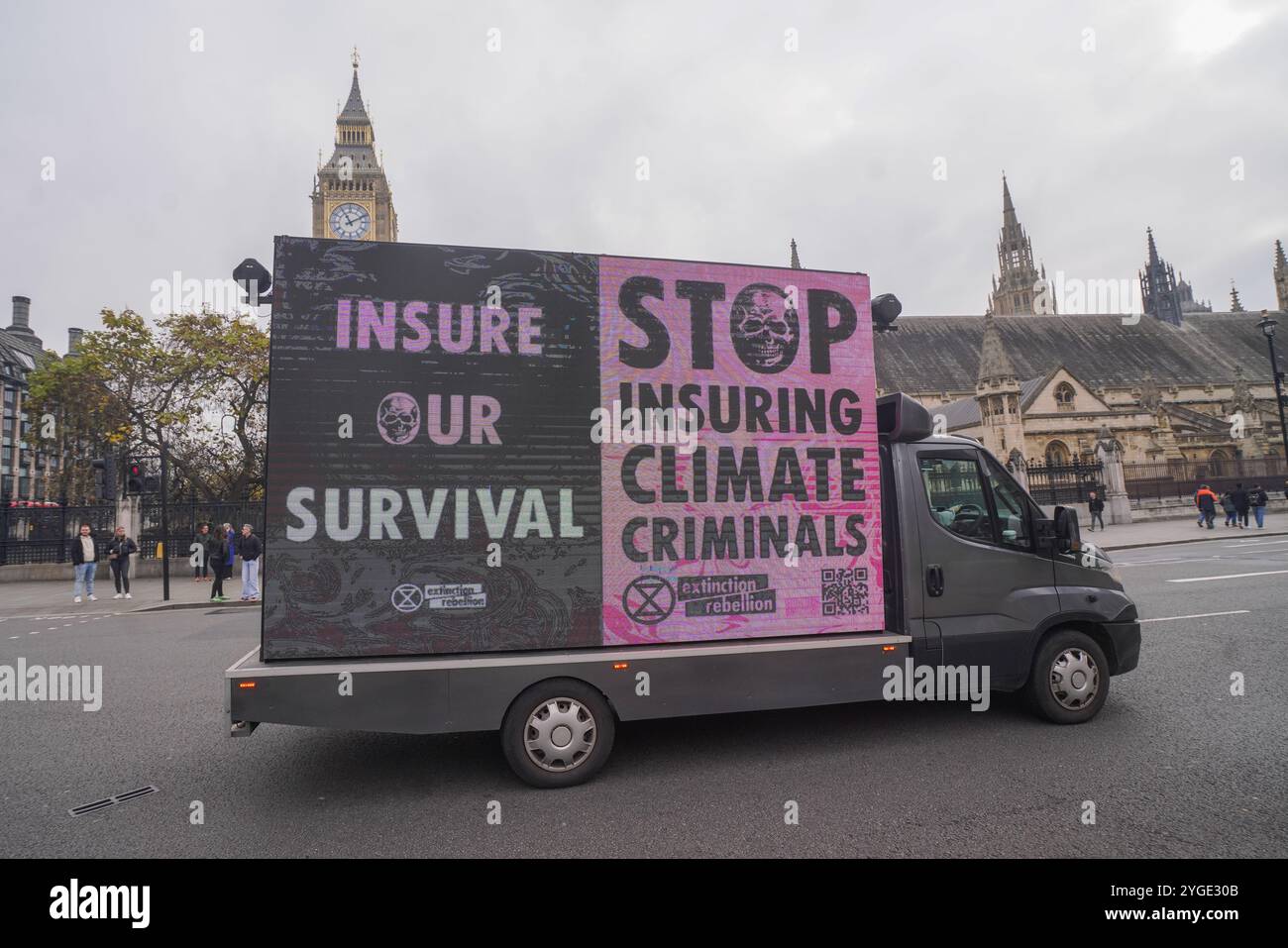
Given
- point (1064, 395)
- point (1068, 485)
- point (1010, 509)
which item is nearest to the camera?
point (1010, 509)

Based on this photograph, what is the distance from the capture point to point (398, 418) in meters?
3.97

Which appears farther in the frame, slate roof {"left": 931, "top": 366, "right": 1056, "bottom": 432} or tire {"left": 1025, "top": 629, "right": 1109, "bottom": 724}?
slate roof {"left": 931, "top": 366, "right": 1056, "bottom": 432}

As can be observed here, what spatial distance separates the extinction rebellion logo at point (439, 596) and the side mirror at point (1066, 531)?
4.34 meters

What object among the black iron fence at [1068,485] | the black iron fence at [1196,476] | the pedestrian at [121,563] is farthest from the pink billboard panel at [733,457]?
the black iron fence at [1196,476]

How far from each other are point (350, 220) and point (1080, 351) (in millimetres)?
74910

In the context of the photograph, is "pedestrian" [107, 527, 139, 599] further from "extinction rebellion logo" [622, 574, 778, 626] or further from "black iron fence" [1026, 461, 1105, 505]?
"black iron fence" [1026, 461, 1105, 505]

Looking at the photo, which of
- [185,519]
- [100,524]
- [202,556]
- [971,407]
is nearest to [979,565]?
[202,556]

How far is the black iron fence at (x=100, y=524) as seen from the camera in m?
21.8

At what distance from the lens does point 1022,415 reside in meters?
42.9

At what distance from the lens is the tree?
2469 cm

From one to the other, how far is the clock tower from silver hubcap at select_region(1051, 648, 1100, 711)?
81777mm

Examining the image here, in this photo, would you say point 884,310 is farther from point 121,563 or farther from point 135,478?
point 121,563

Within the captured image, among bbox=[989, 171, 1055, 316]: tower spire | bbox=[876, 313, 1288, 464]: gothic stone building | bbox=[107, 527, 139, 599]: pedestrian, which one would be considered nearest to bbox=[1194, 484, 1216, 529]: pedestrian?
bbox=[876, 313, 1288, 464]: gothic stone building
